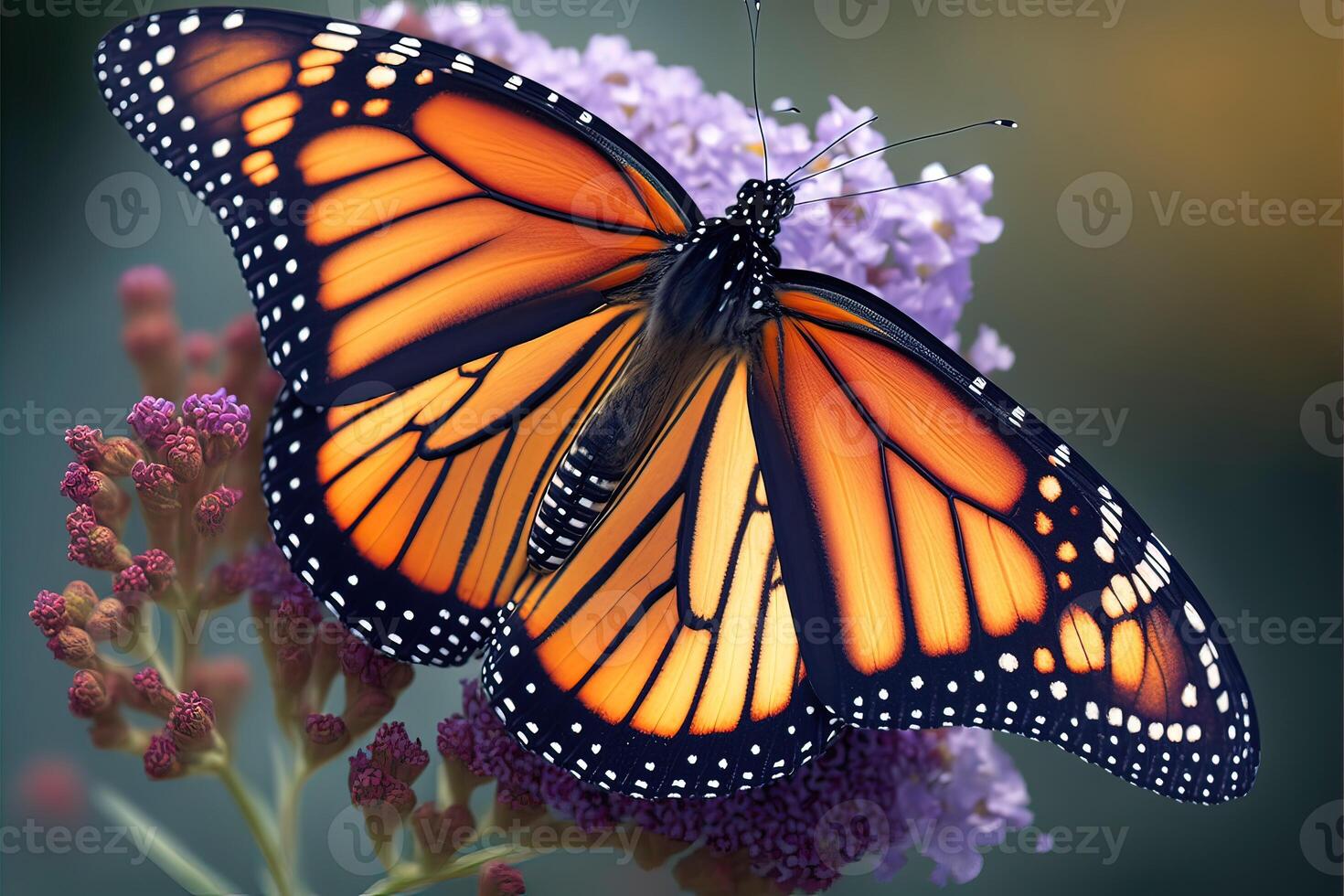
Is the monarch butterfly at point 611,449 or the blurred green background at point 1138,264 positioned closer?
the monarch butterfly at point 611,449

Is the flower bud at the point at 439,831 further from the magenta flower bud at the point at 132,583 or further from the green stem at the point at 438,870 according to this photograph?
the magenta flower bud at the point at 132,583

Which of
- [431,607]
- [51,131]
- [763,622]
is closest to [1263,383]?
[763,622]

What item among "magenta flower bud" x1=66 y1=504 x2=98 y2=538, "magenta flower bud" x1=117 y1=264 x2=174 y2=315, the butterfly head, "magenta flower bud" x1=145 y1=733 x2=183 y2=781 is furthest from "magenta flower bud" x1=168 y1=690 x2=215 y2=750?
the butterfly head

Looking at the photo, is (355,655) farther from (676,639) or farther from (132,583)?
(676,639)

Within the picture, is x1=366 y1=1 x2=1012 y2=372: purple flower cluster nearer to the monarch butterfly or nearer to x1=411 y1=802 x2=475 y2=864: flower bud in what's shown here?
the monarch butterfly

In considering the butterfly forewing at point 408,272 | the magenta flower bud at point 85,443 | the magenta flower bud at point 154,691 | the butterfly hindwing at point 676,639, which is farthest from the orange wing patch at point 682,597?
the magenta flower bud at point 85,443

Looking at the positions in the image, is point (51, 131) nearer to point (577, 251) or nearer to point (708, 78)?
point (708, 78)
